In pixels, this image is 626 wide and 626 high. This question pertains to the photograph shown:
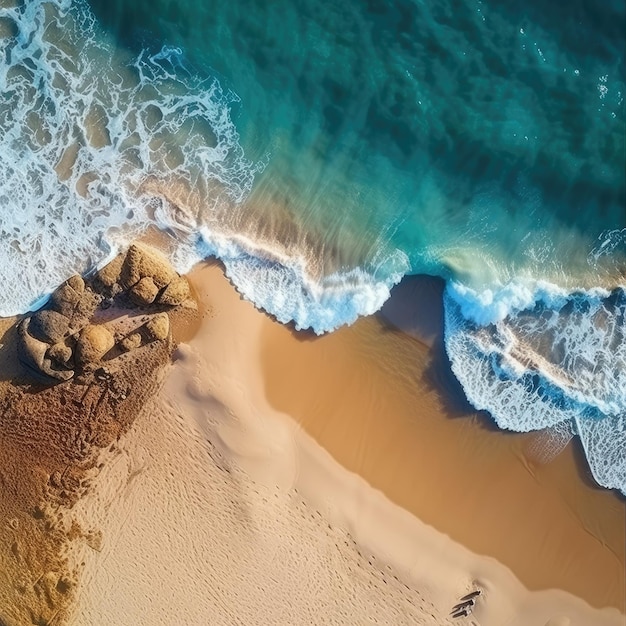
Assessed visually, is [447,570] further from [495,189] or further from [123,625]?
[495,189]

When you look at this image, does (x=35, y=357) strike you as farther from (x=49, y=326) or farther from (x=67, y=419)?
(x=67, y=419)

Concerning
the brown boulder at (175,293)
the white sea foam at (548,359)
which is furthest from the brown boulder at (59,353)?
the white sea foam at (548,359)

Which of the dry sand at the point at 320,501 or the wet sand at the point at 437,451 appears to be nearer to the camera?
the dry sand at the point at 320,501

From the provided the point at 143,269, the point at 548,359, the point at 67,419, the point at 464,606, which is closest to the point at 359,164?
the point at 143,269

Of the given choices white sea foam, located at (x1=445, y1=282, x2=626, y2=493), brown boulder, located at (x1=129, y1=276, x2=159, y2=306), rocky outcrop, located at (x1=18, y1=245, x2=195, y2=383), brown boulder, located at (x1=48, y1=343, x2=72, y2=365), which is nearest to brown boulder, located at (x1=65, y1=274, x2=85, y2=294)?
rocky outcrop, located at (x1=18, y1=245, x2=195, y2=383)

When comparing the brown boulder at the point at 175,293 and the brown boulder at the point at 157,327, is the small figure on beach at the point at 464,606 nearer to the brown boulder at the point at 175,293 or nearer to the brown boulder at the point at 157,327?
the brown boulder at the point at 157,327

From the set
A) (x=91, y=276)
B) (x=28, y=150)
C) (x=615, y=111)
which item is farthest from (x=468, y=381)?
(x=28, y=150)

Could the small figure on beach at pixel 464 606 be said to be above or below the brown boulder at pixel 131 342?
below
